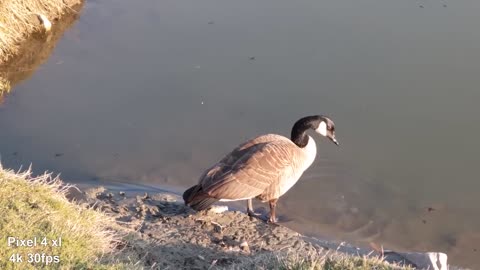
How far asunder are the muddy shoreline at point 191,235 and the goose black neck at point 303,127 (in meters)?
1.09

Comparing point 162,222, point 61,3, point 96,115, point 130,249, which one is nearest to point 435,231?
point 162,222

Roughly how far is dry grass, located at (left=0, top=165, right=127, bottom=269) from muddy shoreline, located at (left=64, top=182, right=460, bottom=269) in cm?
33

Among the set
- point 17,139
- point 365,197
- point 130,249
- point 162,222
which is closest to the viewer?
point 130,249

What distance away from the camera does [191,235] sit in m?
6.32

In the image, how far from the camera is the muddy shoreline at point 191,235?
18.4 ft

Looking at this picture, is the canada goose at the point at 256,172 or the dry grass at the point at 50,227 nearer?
the dry grass at the point at 50,227

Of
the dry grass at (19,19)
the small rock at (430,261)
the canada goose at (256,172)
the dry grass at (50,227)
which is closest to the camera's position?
the dry grass at (50,227)

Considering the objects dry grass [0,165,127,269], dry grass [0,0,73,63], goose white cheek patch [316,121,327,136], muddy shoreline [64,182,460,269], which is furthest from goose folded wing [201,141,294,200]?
dry grass [0,0,73,63]

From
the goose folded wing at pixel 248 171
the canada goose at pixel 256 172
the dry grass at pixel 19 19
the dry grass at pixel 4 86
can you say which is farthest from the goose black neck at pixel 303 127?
the dry grass at pixel 19 19

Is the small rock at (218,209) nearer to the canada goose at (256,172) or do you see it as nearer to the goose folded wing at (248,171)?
the canada goose at (256,172)

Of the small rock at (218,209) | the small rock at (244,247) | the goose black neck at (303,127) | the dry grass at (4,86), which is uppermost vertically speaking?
the goose black neck at (303,127)

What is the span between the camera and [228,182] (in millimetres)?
6605

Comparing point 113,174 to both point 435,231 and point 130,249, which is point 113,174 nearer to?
point 130,249

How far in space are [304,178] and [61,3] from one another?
6.16 metres
